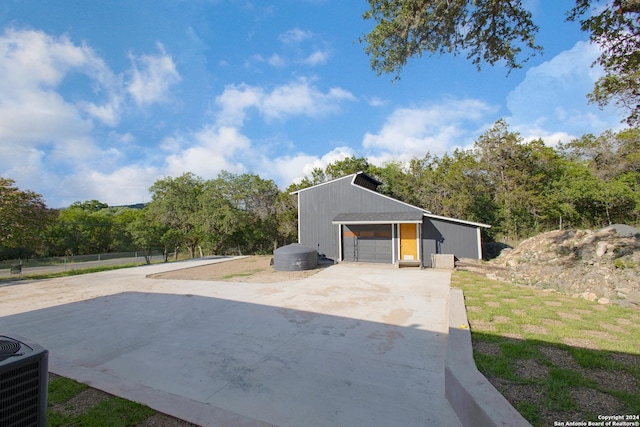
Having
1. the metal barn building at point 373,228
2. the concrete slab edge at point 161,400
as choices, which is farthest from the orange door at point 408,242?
the concrete slab edge at point 161,400

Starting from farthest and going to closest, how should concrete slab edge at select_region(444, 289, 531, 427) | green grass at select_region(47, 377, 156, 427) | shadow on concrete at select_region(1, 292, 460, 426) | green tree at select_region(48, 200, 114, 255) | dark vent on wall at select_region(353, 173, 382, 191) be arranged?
green tree at select_region(48, 200, 114, 255) → dark vent on wall at select_region(353, 173, 382, 191) → shadow on concrete at select_region(1, 292, 460, 426) → green grass at select_region(47, 377, 156, 427) → concrete slab edge at select_region(444, 289, 531, 427)

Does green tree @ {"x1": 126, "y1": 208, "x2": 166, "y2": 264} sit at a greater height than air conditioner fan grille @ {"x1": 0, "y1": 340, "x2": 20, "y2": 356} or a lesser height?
greater

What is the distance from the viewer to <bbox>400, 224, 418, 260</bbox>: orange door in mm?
14312

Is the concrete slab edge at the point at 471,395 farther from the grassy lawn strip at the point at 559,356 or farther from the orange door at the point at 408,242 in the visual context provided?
the orange door at the point at 408,242

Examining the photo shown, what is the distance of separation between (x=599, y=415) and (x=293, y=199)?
815 inches

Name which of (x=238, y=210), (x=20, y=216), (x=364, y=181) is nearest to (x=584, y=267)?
(x=364, y=181)

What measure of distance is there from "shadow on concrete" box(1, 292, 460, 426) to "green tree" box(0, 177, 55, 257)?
8674mm

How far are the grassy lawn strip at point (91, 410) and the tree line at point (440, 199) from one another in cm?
1427

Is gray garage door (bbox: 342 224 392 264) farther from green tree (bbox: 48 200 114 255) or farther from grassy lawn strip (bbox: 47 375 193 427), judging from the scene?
green tree (bbox: 48 200 114 255)

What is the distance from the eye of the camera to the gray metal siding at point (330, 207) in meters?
15.1

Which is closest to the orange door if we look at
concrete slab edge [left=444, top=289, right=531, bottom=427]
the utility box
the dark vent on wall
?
the utility box

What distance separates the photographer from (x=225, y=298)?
7.91 meters

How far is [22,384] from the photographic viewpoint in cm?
179

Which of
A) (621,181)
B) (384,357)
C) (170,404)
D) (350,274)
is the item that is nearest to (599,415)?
(384,357)
